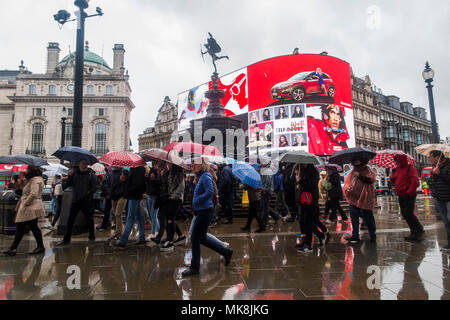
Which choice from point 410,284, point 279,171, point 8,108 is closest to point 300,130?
point 279,171

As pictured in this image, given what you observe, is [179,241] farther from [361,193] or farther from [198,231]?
[361,193]

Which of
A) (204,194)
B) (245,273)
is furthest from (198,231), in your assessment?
(245,273)

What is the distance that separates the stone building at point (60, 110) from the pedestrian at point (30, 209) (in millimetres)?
51198

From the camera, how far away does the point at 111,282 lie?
380 cm

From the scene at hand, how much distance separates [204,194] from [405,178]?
4680 mm

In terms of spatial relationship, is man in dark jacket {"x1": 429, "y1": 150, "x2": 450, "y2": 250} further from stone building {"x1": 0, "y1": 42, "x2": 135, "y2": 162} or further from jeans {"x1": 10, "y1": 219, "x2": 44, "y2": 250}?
stone building {"x1": 0, "y1": 42, "x2": 135, "y2": 162}

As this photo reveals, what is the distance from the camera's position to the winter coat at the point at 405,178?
20.5 feet

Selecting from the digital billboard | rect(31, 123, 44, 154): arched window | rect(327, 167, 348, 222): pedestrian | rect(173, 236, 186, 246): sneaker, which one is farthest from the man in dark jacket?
rect(31, 123, 44, 154): arched window

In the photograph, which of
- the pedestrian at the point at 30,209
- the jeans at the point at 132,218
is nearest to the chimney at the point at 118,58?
the pedestrian at the point at 30,209

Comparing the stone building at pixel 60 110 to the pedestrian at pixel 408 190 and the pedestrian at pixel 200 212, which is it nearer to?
the pedestrian at pixel 408 190

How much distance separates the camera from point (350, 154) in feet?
19.5

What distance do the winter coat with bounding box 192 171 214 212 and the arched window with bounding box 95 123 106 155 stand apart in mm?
54262
